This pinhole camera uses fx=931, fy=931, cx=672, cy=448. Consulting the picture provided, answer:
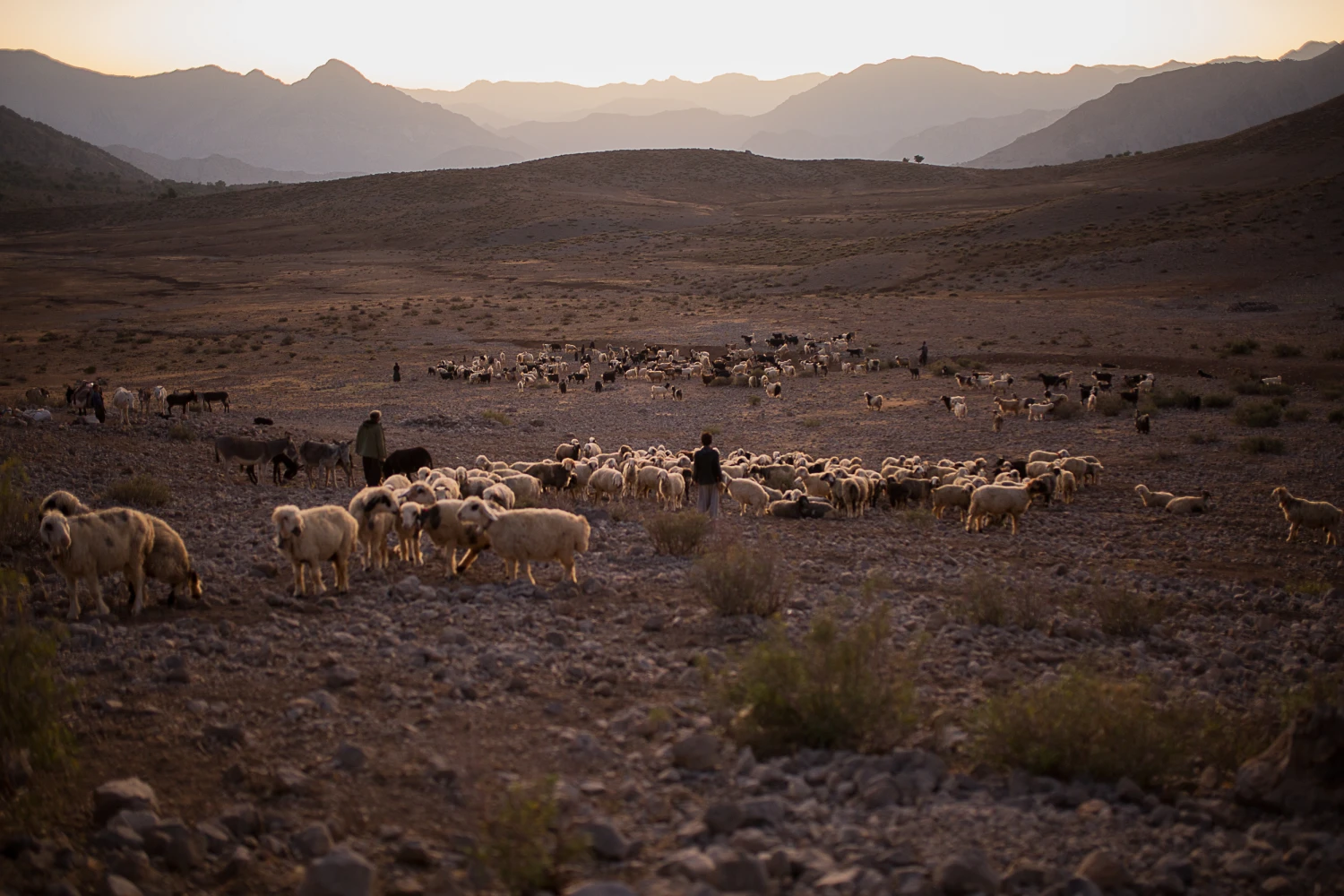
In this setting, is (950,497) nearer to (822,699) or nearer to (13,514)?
(822,699)

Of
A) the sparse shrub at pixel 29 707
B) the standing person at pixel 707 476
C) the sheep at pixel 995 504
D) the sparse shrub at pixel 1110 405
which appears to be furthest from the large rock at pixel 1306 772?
the sparse shrub at pixel 1110 405

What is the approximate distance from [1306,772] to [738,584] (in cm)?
456

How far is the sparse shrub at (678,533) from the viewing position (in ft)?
38.4

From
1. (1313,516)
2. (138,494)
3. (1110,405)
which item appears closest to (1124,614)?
(1313,516)

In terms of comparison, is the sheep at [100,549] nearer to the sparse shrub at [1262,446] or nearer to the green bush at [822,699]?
the green bush at [822,699]

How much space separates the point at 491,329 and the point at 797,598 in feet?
129

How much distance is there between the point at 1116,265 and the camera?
52.5 m

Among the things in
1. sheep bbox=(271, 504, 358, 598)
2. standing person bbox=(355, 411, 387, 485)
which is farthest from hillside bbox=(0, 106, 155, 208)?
sheep bbox=(271, 504, 358, 598)

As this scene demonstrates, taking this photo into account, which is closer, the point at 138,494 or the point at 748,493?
the point at 138,494

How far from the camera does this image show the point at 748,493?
15.4m

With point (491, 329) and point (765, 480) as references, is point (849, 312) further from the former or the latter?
point (765, 480)

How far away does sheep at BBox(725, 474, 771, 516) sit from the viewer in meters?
15.4

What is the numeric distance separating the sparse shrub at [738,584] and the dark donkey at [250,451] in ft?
35.4

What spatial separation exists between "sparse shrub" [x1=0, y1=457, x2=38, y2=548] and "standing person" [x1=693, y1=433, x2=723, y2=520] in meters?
8.28
